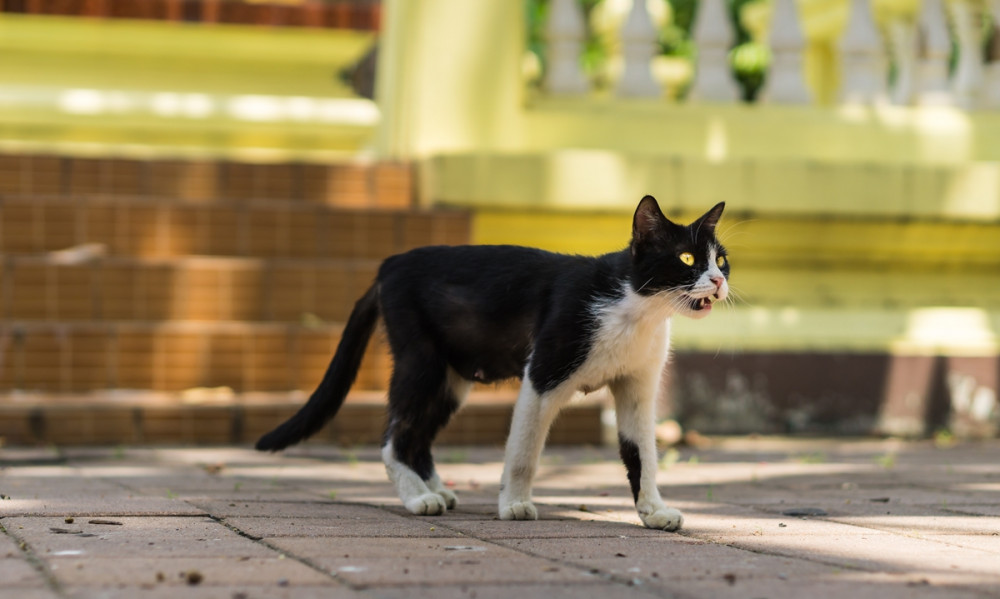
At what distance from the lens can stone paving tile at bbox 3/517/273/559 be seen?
328 centimetres

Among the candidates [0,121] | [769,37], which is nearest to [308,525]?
[769,37]

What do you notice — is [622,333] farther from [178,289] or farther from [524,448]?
[178,289]

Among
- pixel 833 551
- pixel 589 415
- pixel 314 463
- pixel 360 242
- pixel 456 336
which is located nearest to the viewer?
pixel 833 551

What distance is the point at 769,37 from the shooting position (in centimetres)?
813

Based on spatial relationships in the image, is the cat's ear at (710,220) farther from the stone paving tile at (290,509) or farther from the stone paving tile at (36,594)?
the stone paving tile at (36,594)

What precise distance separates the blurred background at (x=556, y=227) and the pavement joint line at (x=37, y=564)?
3.14 m

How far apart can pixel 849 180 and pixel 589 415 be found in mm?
2164

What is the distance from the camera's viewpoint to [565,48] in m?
8.05

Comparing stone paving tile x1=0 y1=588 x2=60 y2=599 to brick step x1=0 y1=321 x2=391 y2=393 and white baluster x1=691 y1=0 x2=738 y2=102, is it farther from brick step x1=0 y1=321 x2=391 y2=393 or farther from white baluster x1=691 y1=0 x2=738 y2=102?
white baluster x1=691 y1=0 x2=738 y2=102

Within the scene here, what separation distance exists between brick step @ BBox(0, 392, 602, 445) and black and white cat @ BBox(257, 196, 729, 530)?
1904 millimetres

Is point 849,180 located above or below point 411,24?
below

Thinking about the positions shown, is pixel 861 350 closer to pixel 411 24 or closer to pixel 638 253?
pixel 411 24

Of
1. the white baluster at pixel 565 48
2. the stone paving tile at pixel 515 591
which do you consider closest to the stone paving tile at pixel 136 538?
the stone paving tile at pixel 515 591

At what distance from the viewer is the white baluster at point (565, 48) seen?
800cm
